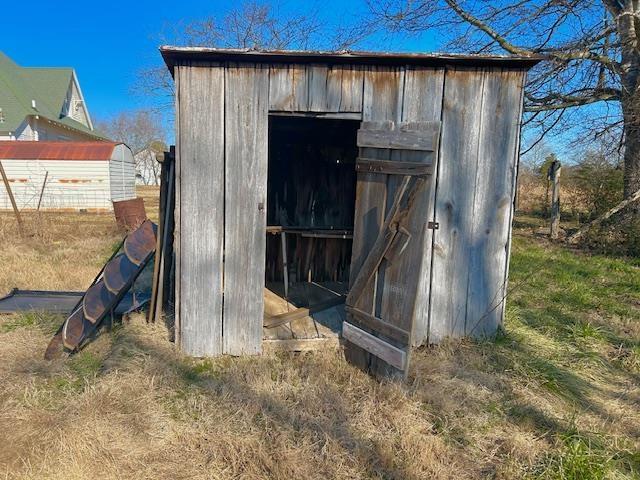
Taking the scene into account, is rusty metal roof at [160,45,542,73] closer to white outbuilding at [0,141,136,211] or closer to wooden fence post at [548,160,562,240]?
wooden fence post at [548,160,562,240]

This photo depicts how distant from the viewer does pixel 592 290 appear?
580 cm

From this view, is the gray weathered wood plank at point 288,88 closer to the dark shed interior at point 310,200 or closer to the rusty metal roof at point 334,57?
the rusty metal roof at point 334,57

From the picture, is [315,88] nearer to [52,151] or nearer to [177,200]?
[177,200]

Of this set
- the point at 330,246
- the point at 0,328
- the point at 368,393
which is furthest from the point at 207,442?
the point at 330,246

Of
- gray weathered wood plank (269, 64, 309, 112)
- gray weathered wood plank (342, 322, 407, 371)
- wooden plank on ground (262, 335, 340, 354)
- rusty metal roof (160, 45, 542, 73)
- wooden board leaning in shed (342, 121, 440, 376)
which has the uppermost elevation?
rusty metal roof (160, 45, 542, 73)

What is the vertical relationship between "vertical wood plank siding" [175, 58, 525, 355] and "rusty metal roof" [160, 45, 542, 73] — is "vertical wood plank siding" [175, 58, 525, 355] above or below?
below

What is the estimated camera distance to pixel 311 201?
6180mm

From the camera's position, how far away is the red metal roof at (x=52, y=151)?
1442 centimetres

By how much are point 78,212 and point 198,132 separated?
45.2 feet

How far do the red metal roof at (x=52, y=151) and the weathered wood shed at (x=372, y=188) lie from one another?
527 inches

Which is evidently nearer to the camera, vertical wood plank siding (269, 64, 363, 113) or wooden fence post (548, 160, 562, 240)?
vertical wood plank siding (269, 64, 363, 113)

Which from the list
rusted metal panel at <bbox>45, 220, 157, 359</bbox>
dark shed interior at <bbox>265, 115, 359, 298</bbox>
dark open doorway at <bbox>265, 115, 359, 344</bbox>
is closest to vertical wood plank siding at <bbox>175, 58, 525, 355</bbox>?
rusted metal panel at <bbox>45, 220, 157, 359</bbox>

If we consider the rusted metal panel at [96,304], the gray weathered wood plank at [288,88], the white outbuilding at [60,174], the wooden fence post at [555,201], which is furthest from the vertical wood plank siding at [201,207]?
the white outbuilding at [60,174]

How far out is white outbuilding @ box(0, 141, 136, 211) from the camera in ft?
47.5
